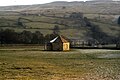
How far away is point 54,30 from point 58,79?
101m

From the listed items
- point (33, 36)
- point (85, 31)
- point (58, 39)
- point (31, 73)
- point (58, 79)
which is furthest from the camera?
point (85, 31)

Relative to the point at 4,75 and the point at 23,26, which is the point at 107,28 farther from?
the point at 4,75

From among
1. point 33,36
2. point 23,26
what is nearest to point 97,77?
point 33,36

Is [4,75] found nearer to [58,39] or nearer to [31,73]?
[31,73]

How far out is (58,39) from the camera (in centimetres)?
8675

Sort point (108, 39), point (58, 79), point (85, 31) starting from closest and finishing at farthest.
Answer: point (58, 79)
point (108, 39)
point (85, 31)

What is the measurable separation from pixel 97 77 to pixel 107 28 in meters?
117

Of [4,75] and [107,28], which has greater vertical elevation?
[4,75]

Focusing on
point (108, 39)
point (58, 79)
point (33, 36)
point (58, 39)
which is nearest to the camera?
point (58, 79)

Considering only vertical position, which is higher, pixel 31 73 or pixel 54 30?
pixel 31 73

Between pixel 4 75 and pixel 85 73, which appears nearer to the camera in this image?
pixel 4 75

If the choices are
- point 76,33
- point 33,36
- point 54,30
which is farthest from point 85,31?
point 33,36

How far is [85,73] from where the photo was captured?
37750 millimetres

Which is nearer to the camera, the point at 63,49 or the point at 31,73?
the point at 31,73
